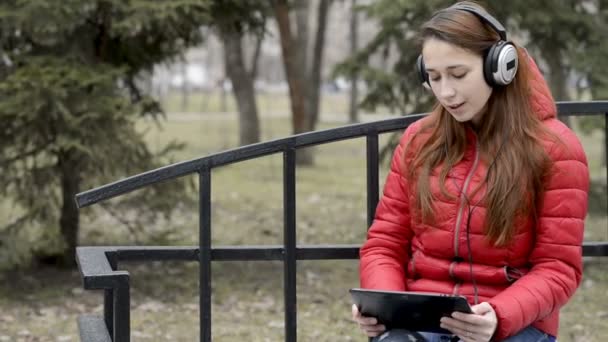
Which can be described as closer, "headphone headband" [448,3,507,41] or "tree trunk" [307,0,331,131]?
"headphone headband" [448,3,507,41]

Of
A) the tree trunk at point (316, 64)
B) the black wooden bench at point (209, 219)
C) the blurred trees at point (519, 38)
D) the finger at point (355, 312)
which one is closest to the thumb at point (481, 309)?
the finger at point (355, 312)

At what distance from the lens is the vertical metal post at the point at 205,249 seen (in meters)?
3.00

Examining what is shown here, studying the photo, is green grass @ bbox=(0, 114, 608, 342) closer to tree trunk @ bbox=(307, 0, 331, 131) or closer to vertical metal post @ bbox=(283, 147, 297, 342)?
vertical metal post @ bbox=(283, 147, 297, 342)

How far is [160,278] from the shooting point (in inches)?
301

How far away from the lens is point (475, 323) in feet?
8.51

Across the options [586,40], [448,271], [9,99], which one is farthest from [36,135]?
[448,271]

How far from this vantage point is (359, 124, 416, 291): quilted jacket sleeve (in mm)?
2947

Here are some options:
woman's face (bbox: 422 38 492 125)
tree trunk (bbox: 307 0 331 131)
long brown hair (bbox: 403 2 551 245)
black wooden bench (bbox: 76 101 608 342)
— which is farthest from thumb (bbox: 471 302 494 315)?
tree trunk (bbox: 307 0 331 131)

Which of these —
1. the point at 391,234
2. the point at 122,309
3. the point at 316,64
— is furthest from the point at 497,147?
the point at 316,64

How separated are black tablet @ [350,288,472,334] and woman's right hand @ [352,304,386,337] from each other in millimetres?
10

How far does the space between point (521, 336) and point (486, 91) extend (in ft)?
2.04

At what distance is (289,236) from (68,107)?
4026mm

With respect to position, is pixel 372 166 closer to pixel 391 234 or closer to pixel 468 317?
pixel 391 234

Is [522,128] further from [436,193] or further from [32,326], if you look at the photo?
[32,326]
